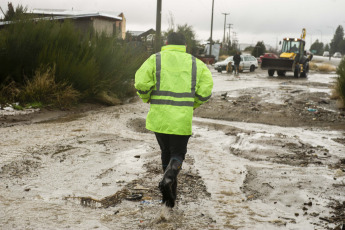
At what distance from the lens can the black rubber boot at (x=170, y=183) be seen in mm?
3779

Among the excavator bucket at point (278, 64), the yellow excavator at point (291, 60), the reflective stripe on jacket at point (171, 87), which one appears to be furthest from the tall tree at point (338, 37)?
the reflective stripe on jacket at point (171, 87)

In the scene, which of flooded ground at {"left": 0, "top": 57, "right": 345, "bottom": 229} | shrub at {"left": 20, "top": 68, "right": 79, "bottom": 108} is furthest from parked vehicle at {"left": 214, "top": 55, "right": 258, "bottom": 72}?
flooded ground at {"left": 0, "top": 57, "right": 345, "bottom": 229}

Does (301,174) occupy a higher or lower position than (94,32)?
lower

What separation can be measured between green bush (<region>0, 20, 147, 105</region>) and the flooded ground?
4.70 ft

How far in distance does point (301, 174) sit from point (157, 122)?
8.55 ft

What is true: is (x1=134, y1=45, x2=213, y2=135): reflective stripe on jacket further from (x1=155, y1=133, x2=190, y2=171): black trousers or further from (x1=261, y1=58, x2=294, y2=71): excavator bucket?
(x1=261, y1=58, x2=294, y2=71): excavator bucket

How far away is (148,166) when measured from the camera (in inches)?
222

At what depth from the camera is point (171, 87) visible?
383 cm

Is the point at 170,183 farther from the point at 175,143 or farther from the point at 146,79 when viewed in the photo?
the point at 146,79

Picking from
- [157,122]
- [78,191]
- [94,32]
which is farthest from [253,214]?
[94,32]

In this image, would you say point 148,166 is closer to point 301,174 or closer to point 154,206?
point 154,206

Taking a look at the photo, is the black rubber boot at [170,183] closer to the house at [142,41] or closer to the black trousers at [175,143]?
the black trousers at [175,143]

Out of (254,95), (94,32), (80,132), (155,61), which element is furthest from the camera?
(254,95)

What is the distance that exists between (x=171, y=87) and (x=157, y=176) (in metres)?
1.70
